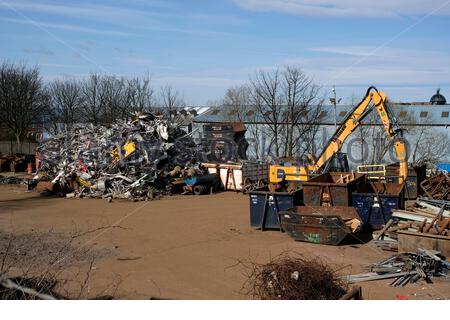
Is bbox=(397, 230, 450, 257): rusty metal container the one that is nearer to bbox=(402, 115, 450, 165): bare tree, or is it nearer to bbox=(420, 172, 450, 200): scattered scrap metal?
bbox=(420, 172, 450, 200): scattered scrap metal

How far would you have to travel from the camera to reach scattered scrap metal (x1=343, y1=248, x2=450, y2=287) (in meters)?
9.88

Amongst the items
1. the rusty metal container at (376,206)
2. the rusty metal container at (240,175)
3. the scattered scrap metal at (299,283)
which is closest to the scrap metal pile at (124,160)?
the rusty metal container at (240,175)

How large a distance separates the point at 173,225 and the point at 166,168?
32.9 ft

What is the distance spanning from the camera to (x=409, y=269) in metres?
10.1

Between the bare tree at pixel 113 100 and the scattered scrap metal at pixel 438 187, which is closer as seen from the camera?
the scattered scrap metal at pixel 438 187

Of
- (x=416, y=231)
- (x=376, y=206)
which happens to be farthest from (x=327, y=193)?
(x=416, y=231)

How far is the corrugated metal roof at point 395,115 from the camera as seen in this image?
44.2m

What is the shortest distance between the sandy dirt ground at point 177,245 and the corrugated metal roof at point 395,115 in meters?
23.9

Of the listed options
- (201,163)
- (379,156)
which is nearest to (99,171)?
(201,163)

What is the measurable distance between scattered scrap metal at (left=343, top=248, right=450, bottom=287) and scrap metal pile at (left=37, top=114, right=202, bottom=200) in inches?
570

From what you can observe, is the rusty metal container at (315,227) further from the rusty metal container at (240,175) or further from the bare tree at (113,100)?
the bare tree at (113,100)

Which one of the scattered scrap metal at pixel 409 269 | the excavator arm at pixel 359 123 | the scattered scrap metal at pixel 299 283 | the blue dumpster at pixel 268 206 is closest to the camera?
the scattered scrap metal at pixel 299 283

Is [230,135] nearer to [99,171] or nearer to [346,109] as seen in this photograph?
[99,171]

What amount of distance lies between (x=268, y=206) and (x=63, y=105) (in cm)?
4351
